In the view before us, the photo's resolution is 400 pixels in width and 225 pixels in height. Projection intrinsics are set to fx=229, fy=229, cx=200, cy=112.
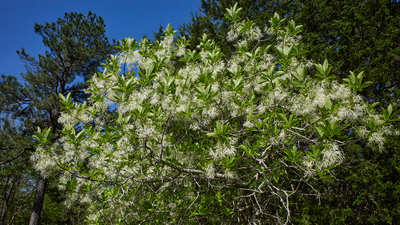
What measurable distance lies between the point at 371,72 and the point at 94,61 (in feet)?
27.4

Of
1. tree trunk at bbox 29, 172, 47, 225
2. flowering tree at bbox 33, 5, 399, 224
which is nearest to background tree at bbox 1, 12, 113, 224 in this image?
tree trunk at bbox 29, 172, 47, 225

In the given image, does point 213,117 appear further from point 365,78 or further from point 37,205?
point 37,205

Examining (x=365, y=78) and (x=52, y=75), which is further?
(x=52, y=75)

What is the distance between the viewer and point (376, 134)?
2020 millimetres

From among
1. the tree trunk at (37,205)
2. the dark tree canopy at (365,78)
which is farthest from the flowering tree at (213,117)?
the tree trunk at (37,205)

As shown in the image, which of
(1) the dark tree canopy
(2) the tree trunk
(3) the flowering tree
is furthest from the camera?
(2) the tree trunk

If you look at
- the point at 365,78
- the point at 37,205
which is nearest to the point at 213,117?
the point at 365,78

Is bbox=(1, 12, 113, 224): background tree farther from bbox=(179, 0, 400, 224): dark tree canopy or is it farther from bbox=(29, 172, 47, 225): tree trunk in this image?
bbox=(179, 0, 400, 224): dark tree canopy

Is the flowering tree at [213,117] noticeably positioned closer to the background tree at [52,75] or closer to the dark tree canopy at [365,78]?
the dark tree canopy at [365,78]

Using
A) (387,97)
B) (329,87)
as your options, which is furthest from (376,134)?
(387,97)

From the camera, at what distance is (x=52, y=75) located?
7844 millimetres

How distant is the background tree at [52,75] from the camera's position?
711 centimetres

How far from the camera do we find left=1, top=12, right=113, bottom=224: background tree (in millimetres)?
7113

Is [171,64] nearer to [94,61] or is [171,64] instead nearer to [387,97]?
[387,97]
